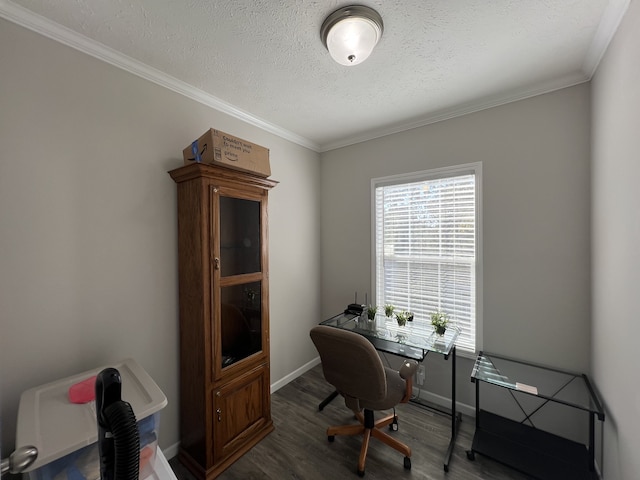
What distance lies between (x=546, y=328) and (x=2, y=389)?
10.5 feet

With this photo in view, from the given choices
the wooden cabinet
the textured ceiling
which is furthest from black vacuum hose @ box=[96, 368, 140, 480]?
the textured ceiling

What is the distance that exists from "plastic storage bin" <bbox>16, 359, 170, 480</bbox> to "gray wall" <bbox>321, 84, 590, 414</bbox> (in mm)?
2200

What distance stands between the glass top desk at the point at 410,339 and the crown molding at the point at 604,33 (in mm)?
2001

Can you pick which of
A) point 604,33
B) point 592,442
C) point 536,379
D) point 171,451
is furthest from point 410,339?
point 604,33

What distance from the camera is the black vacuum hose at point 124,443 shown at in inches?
21.5

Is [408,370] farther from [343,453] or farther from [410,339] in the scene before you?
[343,453]

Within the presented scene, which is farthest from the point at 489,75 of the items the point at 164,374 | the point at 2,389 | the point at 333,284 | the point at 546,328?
the point at 2,389

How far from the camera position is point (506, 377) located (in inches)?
73.3

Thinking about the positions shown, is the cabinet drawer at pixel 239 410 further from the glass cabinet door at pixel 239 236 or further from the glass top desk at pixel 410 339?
the glass cabinet door at pixel 239 236

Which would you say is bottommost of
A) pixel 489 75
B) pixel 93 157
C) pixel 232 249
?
pixel 232 249

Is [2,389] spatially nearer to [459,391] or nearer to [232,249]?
[232,249]

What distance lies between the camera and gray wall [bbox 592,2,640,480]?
3.97ft

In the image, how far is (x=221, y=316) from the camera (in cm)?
179

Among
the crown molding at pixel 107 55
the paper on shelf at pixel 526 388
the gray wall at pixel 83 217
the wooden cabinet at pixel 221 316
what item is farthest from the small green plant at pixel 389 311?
the crown molding at pixel 107 55
